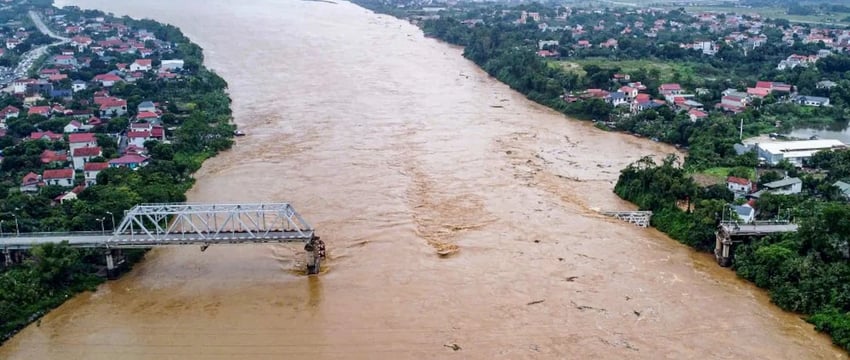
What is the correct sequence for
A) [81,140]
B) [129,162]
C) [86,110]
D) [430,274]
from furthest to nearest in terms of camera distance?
[86,110]
[81,140]
[129,162]
[430,274]

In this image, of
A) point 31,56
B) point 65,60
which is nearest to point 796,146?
point 65,60

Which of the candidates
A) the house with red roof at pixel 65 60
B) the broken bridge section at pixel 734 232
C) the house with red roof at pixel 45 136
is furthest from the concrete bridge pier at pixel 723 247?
the house with red roof at pixel 65 60

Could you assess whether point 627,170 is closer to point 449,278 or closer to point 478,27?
point 449,278

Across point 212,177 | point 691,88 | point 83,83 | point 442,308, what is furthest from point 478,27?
point 442,308

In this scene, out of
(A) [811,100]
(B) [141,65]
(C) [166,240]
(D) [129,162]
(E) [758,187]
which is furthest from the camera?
(B) [141,65]

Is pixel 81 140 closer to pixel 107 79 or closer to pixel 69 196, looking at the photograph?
pixel 69 196

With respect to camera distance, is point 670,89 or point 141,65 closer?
point 670,89

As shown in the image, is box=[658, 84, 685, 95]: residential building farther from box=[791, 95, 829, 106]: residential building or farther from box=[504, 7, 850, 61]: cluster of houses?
box=[504, 7, 850, 61]: cluster of houses

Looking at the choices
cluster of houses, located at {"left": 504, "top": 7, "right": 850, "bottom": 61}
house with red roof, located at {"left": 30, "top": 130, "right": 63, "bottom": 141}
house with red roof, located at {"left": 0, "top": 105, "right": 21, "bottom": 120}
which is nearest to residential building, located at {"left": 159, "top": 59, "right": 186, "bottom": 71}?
house with red roof, located at {"left": 0, "top": 105, "right": 21, "bottom": 120}
